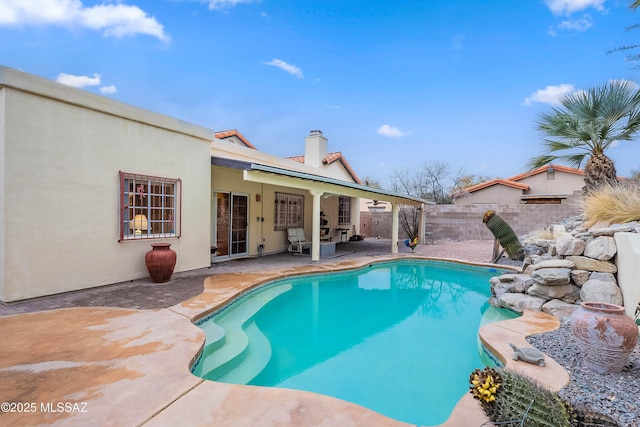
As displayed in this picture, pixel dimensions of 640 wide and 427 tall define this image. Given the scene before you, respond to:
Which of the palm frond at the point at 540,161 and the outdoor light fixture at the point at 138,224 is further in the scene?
the palm frond at the point at 540,161

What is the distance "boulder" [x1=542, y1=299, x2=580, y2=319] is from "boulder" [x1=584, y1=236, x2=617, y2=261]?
1.04 meters

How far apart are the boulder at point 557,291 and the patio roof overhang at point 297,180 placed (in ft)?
20.7

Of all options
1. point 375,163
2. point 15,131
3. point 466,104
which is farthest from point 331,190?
point 375,163

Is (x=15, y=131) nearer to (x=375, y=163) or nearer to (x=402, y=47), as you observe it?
(x=402, y=47)

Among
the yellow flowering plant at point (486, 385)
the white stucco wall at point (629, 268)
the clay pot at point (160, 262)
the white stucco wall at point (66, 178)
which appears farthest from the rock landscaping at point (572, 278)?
the white stucco wall at point (66, 178)

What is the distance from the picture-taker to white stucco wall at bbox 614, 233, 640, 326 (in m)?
4.96

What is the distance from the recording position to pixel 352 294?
8328mm

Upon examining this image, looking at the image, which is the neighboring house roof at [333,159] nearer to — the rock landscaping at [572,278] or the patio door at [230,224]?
the patio door at [230,224]

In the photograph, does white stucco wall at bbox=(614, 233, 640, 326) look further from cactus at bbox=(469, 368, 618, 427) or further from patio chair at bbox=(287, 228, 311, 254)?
patio chair at bbox=(287, 228, 311, 254)

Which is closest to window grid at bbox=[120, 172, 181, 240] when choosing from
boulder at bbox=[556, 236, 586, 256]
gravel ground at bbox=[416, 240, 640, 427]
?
gravel ground at bbox=[416, 240, 640, 427]

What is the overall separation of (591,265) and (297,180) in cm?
735

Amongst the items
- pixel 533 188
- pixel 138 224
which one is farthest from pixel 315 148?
pixel 533 188

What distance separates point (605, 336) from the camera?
130 inches

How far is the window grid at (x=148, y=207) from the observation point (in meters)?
7.20
